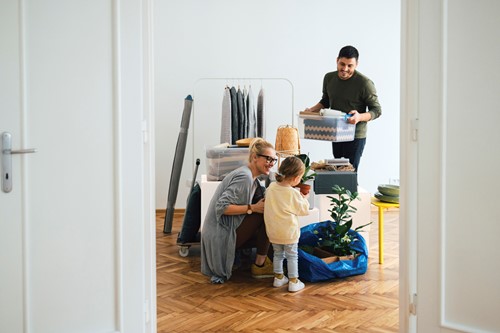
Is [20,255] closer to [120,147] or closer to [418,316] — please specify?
[120,147]

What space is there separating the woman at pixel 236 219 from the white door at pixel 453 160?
1549mm

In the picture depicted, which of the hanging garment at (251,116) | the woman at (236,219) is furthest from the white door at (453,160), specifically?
the hanging garment at (251,116)

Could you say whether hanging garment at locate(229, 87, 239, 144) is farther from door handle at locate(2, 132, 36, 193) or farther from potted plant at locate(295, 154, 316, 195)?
door handle at locate(2, 132, 36, 193)

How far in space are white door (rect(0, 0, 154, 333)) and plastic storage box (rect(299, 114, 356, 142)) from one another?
7.11 ft

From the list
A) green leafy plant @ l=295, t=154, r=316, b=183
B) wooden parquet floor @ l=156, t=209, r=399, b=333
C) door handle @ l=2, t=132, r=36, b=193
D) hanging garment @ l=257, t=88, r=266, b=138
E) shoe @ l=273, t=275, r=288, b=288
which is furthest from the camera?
hanging garment @ l=257, t=88, r=266, b=138

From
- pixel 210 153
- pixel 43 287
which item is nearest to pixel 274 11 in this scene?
pixel 210 153

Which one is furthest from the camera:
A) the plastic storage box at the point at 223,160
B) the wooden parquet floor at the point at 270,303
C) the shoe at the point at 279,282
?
the plastic storage box at the point at 223,160

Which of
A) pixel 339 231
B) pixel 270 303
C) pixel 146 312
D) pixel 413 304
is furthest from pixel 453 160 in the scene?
pixel 339 231

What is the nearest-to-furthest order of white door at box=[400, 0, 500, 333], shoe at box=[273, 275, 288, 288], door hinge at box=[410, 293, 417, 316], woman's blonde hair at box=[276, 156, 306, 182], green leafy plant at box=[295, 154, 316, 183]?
white door at box=[400, 0, 500, 333]
door hinge at box=[410, 293, 417, 316]
woman's blonde hair at box=[276, 156, 306, 182]
shoe at box=[273, 275, 288, 288]
green leafy plant at box=[295, 154, 316, 183]

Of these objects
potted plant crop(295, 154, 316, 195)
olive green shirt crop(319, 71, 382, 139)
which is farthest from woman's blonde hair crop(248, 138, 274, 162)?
olive green shirt crop(319, 71, 382, 139)

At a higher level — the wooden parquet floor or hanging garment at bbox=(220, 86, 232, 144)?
hanging garment at bbox=(220, 86, 232, 144)

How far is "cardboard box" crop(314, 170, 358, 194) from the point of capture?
4844 millimetres

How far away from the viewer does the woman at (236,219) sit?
4402 mm

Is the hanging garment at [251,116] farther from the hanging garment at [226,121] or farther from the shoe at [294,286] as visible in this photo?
the shoe at [294,286]
